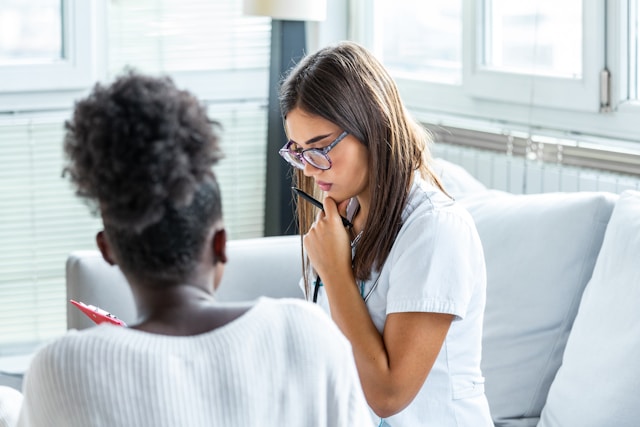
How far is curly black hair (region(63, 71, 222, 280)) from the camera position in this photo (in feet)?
3.06

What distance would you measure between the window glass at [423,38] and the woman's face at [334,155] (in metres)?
1.65

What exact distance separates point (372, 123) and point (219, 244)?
0.63m

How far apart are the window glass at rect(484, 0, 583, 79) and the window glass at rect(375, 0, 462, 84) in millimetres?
187

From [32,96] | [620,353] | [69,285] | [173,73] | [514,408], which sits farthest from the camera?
[173,73]

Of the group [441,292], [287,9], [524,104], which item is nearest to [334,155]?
[441,292]

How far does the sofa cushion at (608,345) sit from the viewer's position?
5.90ft

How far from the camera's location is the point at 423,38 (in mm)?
3348

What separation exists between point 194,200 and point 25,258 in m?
2.63

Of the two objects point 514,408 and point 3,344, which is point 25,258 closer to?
point 3,344

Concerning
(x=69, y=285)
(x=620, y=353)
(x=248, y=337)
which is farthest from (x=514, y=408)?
(x=248, y=337)

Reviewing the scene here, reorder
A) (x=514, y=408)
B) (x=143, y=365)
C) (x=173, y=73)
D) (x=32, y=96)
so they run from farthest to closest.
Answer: (x=173, y=73) → (x=32, y=96) → (x=514, y=408) → (x=143, y=365)

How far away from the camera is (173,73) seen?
363 cm

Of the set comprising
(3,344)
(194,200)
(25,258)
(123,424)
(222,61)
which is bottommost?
(3,344)

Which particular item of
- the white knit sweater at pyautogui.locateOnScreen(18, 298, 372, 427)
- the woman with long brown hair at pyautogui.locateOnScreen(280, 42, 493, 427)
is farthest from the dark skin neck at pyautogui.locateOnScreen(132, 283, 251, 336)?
the woman with long brown hair at pyautogui.locateOnScreen(280, 42, 493, 427)
